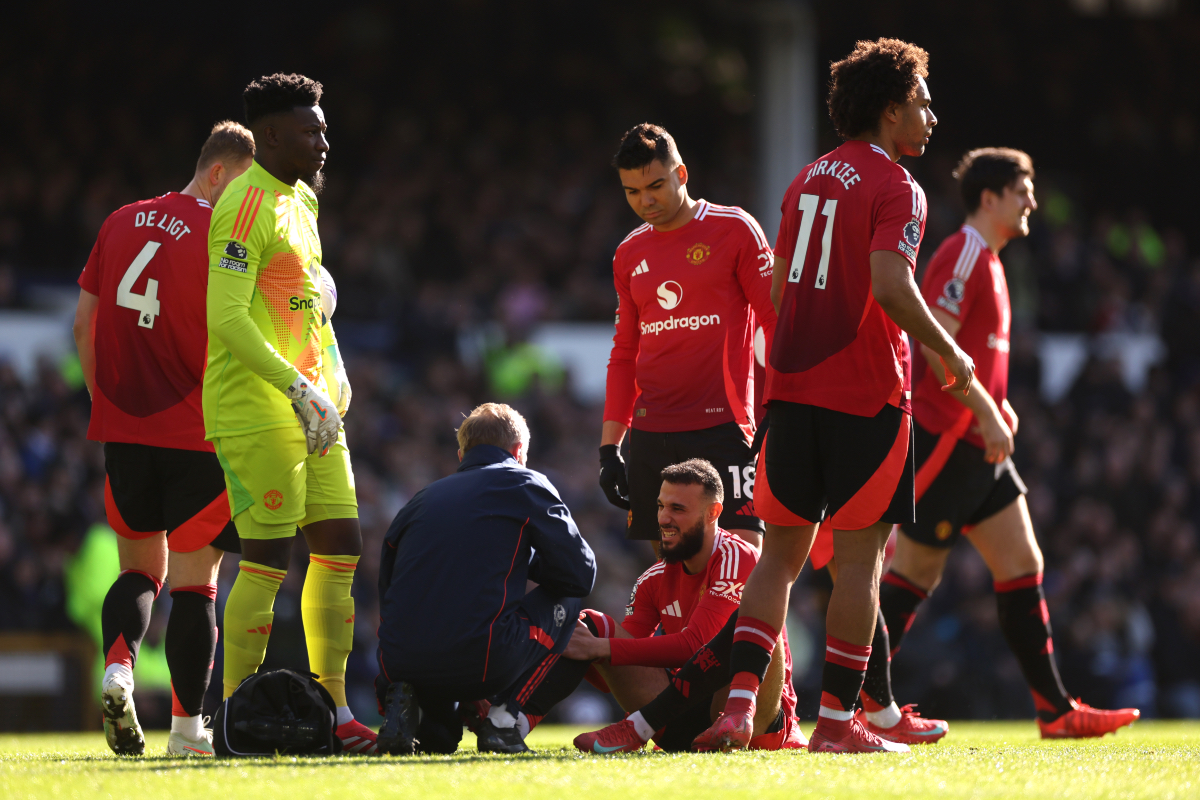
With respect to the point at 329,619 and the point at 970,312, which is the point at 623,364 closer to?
the point at 970,312

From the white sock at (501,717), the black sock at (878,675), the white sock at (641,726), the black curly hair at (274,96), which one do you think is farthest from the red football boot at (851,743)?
the black curly hair at (274,96)

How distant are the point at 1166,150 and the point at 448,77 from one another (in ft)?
32.3

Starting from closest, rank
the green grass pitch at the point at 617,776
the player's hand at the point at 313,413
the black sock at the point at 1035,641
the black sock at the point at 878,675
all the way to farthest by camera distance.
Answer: the green grass pitch at the point at 617,776 → the player's hand at the point at 313,413 → the black sock at the point at 878,675 → the black sock at the point at 1035,641

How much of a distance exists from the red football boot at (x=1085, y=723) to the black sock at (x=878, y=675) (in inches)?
41.1

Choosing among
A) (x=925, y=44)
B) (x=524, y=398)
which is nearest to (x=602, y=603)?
(x=524, y=398)

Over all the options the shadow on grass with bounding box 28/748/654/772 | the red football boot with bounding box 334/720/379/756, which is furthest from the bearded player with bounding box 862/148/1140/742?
the red football boot with bounding box 334/720/379/756

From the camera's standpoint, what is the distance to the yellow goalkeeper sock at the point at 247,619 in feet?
15.8

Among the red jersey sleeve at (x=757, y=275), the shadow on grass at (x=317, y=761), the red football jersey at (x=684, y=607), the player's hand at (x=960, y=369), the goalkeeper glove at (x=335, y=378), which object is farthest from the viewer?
the red jersey sleeve at (x=757, y=275)

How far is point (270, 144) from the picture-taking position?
16.2 feet

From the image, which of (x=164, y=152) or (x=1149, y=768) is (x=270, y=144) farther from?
(x=164, y=152)

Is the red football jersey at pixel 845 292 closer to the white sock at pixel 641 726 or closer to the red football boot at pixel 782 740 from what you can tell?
the white sock at pixel 641 726

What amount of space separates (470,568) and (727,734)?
1002mm

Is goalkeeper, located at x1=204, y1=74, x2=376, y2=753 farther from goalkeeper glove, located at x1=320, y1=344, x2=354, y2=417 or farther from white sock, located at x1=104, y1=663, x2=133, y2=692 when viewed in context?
white sock, located at x1=104, y1=663, x2=133, y2=692

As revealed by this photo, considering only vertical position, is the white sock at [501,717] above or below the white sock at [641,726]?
above
